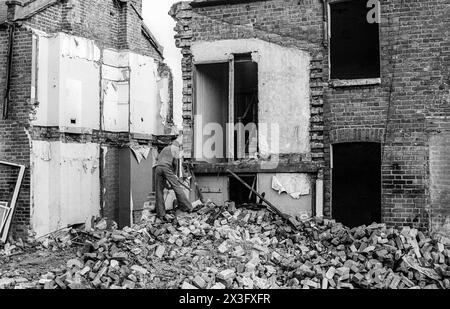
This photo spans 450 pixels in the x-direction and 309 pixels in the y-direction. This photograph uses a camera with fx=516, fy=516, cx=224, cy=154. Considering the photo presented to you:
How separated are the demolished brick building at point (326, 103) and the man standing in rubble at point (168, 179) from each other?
0.53 m

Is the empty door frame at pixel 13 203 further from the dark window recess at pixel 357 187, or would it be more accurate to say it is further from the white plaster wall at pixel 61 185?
the dark window recess at pixel 357 187

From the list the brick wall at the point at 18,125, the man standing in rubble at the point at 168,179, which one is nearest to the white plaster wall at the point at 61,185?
the brick wall at the point at 18,125

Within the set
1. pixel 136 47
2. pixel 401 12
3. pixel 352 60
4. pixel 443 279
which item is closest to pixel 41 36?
pixel 136 47

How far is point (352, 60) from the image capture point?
13.3 metres

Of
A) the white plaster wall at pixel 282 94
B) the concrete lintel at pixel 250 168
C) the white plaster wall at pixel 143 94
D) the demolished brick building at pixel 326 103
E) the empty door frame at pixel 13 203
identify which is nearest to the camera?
the demolished brick building at pixel 326 103

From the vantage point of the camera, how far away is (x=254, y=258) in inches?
383

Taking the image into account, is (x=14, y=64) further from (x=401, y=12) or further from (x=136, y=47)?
(x=401, y=12)

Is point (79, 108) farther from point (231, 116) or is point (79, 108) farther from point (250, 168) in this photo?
point (250, 168)

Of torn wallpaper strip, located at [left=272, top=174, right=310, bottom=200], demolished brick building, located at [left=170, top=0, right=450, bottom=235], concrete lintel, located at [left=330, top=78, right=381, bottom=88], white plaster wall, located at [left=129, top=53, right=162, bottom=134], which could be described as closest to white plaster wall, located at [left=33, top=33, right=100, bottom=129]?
white plaster wall, located at [left=129, top=53, right=162, bottom=134]

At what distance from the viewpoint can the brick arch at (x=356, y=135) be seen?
11.0 meters

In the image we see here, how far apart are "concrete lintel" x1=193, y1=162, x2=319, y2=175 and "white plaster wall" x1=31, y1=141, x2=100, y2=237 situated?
160 inches

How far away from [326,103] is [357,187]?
2.89 meters

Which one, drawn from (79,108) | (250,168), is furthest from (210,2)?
(79,108)

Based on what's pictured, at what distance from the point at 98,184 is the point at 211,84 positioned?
16.4 feet
